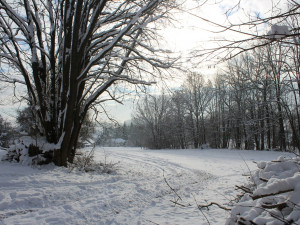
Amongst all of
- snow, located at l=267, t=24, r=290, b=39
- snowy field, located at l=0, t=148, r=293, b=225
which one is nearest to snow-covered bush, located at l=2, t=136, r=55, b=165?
snowy field, located at l=0, t=148, r=293, b=225

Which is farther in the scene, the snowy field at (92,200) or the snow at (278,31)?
the snowy field at (92,200)

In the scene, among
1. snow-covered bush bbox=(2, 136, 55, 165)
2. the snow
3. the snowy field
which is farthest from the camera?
snow-covered bush bbox=(2, 136, 55, 165)

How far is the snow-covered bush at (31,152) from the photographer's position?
6.49m

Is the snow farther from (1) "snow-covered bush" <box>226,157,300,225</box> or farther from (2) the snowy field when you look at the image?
(2) the snowy field

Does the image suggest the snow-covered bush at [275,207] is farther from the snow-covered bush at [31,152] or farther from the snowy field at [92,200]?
the snow-covered bush at [31,152]

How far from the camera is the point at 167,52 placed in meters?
7.29

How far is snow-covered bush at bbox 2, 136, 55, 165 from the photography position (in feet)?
21.3

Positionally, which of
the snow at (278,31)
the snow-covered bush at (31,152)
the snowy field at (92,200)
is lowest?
the snowy field at (92,200)

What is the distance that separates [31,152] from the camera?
6.68 m

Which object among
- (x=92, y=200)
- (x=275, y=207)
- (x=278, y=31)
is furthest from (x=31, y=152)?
(x=278, y=31)

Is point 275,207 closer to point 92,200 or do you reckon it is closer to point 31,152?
point 92,200

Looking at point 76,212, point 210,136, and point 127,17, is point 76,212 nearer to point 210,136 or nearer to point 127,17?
point 127,17

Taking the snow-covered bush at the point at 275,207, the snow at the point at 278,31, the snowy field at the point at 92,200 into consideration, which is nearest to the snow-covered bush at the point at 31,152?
the snowy field at the point at 92,200

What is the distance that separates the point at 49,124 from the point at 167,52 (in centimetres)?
509
